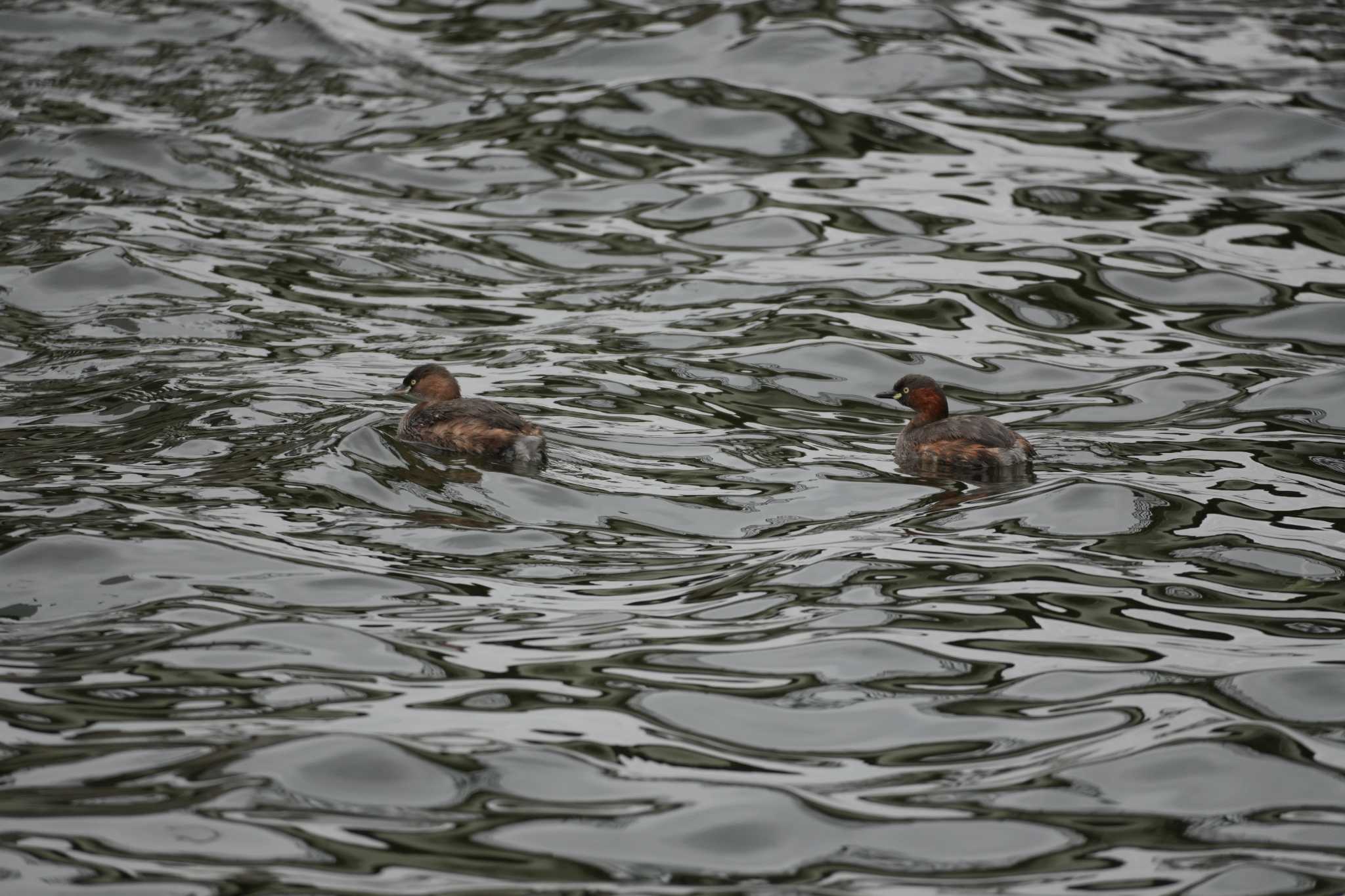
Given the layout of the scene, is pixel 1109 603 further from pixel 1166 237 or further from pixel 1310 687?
pixel 1166 237

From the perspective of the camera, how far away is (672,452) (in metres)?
11.5

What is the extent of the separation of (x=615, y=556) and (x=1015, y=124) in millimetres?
11029

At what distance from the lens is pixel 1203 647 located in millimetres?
8125

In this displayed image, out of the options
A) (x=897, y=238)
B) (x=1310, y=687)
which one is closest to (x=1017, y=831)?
(x=1310, y=687)

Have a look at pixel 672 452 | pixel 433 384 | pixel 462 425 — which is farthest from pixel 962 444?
pixel 433 384

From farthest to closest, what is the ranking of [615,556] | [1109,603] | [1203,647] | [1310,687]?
[615,556] → [1109,603] → [1203,647] → [1310,687]

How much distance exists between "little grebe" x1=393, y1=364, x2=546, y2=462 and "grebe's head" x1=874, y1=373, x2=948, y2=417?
8.79 feet

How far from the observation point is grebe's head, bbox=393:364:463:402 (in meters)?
11.7

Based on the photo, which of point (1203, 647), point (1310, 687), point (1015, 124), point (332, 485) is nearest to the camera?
point (1310, 687)

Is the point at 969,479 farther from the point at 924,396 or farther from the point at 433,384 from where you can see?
the point at 433,384

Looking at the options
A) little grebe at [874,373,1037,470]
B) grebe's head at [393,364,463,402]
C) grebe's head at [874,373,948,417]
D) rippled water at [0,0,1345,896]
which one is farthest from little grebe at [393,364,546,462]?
grebe's head at [874,373,948,417]

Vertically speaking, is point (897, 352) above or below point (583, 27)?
below

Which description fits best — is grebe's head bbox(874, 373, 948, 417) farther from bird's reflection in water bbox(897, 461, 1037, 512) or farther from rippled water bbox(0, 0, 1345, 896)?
bird's reflection in water bbox(897, 461, 1037, 512)

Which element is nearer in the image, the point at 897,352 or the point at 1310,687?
the point at 1310,687
